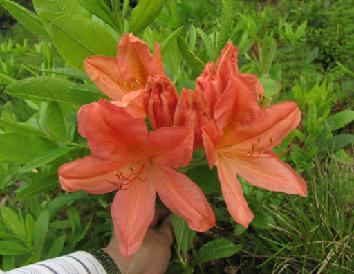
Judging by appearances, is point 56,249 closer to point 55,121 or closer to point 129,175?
point 55,121

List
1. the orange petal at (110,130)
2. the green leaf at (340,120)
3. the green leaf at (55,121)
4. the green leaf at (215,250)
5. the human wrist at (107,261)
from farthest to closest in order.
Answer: the green leaf at (340,120), the green leaf at (215,250), the human wrist at (107,261), the green leaf at (55,121), the orange petal at (110,130)

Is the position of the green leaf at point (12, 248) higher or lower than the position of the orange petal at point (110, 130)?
lower

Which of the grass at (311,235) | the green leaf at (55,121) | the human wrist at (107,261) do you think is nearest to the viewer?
the green leaf at (55,121)

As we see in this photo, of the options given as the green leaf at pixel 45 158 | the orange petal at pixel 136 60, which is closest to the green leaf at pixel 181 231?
the green leaf at pixel 45 158

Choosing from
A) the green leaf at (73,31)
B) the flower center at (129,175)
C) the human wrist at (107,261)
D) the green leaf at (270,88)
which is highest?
the green leaf at (73,31)

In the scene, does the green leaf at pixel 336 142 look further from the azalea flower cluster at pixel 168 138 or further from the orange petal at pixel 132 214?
the orange petal at pixel 132 214

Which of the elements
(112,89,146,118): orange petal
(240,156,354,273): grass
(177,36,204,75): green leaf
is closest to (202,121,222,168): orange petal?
(112,89,146,118): orange petal

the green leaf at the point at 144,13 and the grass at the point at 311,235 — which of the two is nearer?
the green leaf at the point at 144,13
